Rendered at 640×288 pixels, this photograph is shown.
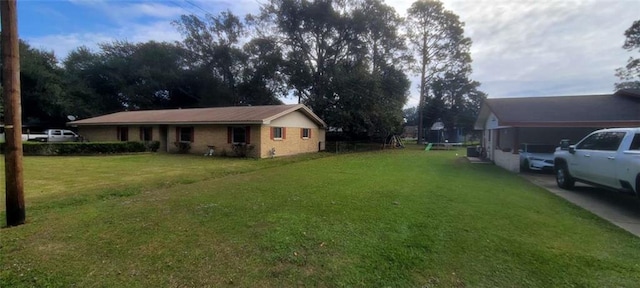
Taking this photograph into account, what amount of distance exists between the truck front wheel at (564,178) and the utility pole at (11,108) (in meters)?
12.5

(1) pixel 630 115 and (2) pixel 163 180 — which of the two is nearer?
(2) pixel 163 180

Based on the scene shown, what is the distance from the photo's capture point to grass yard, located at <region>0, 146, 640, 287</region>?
3289 millimetres

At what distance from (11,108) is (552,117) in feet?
53.3

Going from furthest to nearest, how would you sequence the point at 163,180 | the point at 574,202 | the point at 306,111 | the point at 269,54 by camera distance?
the point at 269,54
the point at 306,111
the point at 163,180
the point at 574,202

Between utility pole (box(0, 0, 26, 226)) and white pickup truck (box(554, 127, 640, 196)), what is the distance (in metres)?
11.0

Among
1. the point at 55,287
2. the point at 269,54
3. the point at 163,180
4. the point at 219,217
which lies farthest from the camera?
the point at 269,54

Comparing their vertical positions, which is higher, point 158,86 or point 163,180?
point 158,86

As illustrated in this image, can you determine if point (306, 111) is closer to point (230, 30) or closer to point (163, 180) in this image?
point (163, 180)

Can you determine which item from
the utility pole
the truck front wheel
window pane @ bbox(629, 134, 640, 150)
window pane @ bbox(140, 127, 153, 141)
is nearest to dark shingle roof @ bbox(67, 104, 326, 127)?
window pane @ bbox(140, 127, 153, 141)

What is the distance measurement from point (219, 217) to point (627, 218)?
7.64 metres

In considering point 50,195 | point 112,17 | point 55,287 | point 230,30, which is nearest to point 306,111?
point 112,17

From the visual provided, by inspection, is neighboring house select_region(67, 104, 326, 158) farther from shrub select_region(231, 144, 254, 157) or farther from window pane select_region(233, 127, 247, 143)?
shrub select_region(231, 144, 254, 157)

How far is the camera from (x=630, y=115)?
1199 centimetres

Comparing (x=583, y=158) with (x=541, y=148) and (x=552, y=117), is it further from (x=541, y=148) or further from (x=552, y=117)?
(x=541, y=148)
